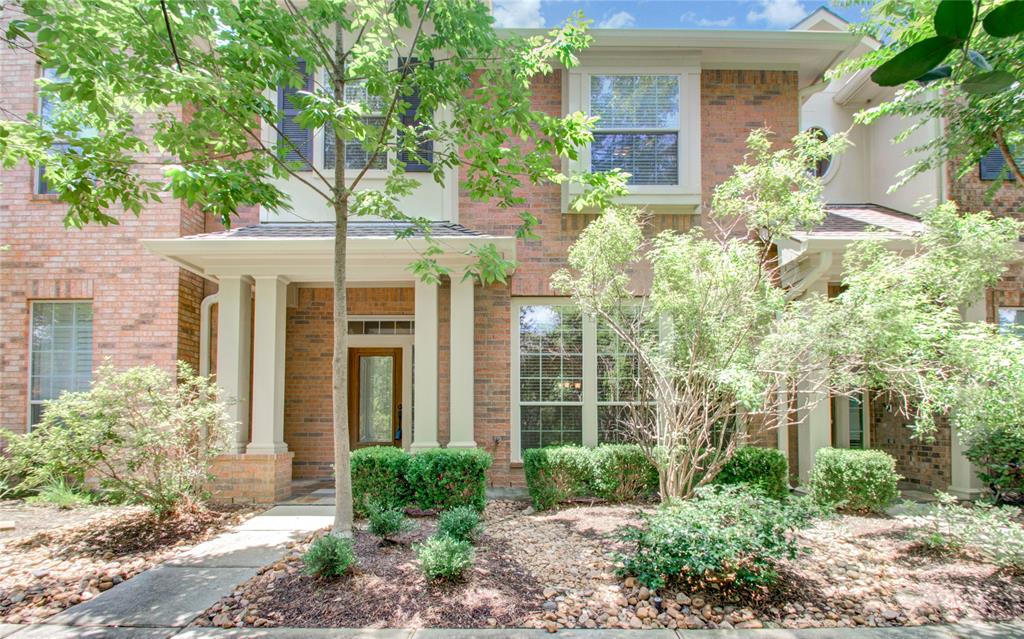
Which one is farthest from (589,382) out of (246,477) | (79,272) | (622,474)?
(79,272)

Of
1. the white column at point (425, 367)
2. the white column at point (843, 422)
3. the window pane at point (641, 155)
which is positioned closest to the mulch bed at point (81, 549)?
the white column at point (425, 367)

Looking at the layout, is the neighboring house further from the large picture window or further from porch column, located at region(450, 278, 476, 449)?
porch column, located at region(450, 278, 476, 449)

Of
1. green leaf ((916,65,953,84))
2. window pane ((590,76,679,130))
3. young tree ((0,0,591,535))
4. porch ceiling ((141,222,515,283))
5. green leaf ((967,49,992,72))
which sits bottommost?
green leaf ((916,65,953,84))

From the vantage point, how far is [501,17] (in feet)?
28.0

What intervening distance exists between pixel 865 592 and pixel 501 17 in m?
8.06

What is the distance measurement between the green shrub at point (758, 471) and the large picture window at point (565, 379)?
1.71 metres

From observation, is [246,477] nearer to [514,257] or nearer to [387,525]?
[387,525]

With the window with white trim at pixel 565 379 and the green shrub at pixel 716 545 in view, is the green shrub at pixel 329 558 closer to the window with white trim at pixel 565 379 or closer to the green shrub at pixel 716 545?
the green shrub at pixel 716 545

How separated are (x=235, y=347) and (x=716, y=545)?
6.16m

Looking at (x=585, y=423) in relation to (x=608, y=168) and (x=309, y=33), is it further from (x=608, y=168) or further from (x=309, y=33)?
(x=309, y=33)

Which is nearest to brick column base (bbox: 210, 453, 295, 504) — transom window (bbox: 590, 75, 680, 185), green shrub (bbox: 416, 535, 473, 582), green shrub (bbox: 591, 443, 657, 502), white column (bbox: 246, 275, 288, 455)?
white column (bbox: 246, 275, 288, 455)

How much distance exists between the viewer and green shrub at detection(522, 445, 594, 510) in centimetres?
683

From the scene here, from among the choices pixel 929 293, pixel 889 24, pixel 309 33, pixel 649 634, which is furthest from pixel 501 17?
pixel 649 634

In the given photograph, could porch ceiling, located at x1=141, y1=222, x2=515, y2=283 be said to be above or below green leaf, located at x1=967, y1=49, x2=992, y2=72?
above
